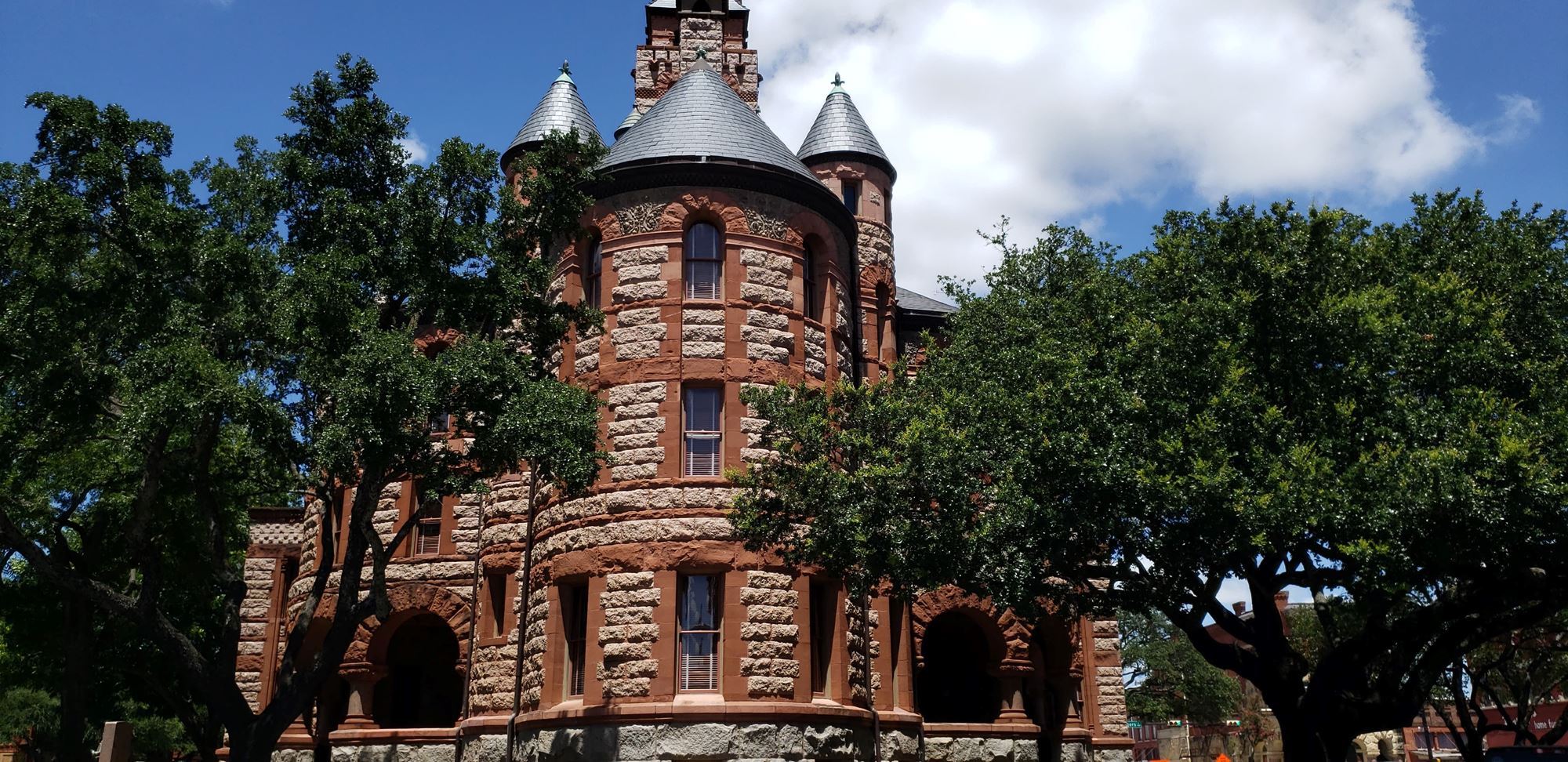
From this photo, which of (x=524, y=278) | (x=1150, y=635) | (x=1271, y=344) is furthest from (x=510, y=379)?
(x=1150, y=635)

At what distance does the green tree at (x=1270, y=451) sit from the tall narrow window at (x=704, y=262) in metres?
3.77

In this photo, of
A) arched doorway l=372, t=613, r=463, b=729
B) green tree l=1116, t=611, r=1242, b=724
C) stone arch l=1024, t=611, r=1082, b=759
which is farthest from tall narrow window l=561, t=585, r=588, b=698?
green tree l=1116, t=611, r=1242, b=724

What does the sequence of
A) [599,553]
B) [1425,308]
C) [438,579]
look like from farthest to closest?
[438,579], [599,553], [1425,308]

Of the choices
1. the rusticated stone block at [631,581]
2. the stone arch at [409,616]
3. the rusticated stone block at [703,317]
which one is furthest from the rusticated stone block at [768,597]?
the stone arch at [409,616]

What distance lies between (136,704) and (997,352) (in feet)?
135

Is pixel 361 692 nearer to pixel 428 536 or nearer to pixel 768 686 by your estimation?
pixel 428 536

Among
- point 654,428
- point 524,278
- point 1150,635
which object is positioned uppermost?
point 524,278

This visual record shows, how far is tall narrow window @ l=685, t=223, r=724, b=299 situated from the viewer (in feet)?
75.1

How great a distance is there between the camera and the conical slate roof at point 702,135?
2334cm

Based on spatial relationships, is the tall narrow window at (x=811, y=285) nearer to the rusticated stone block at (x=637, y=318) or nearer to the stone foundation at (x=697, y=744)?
the rusticated stone block at (x=637, y=318)

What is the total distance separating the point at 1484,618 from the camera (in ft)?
57.9

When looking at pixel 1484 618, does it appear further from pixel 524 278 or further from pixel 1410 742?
pixel 1410 742

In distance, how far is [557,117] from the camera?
2970 cm

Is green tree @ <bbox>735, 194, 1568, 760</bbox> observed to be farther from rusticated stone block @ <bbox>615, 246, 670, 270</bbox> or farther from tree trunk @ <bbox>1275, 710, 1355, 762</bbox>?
rusticated stone block @ <bbox>615, 246, 670, 270</bbox>
